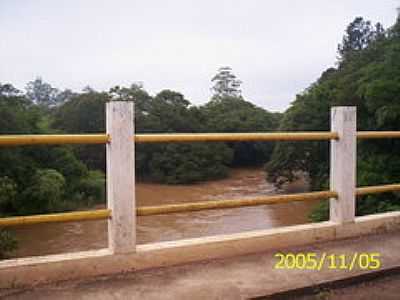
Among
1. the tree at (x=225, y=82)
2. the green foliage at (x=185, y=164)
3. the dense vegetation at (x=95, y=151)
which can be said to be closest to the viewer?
the dense vegetation at (x=95, y=151)

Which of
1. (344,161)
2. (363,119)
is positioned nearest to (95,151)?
(363,119)

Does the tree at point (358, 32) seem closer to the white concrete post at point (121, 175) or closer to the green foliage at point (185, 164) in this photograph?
the green foliage at point (185, 164)

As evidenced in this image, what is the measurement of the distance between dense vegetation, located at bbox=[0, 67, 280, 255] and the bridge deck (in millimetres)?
7406

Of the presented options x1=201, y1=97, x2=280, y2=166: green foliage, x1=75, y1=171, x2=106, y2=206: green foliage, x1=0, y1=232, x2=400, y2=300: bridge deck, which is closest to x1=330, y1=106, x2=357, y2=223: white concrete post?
x1=0, y1=232, x2=400, y2=300: bridge deck

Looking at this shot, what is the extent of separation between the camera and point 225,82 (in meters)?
49.8

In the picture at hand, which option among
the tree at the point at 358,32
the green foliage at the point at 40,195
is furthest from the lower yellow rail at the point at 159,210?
the tree at the point at 358,32

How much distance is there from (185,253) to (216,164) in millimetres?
24964

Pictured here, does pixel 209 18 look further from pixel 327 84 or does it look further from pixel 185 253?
pixel 185 253

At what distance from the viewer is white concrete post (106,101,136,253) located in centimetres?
240

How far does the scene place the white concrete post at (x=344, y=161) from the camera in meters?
3.03

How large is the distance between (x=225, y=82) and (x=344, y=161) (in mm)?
47418

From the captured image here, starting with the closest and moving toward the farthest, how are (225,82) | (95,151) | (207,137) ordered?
(207,137) → (95,151) → (225,82)

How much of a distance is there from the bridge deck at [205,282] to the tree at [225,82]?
154ft

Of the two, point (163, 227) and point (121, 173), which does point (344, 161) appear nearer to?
point (121, 173)
